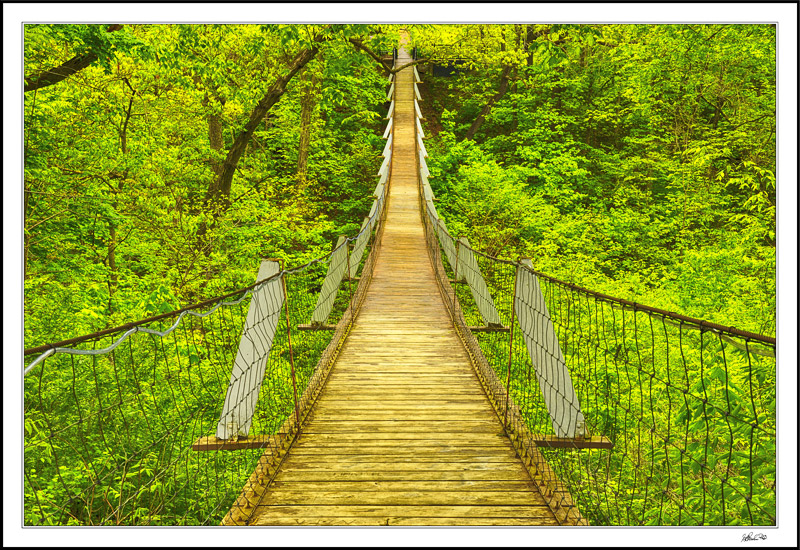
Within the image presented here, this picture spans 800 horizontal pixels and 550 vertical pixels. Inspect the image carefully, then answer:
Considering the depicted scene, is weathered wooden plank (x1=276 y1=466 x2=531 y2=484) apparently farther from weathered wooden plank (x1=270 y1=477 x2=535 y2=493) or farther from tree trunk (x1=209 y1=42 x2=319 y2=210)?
tree trunk (x1=209 y1=42 x2=319 y2=210)

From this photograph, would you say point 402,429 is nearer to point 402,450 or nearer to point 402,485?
point 402,450

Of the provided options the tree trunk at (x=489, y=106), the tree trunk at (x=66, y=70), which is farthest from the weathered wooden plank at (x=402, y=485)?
the tree trunk at (x=489, y=106)

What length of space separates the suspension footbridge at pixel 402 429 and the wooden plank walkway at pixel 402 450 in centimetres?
1

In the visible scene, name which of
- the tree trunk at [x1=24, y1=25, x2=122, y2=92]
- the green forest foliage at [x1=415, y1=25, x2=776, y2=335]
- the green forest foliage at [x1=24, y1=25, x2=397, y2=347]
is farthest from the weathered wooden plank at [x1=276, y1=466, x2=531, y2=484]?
the green forest foliage at [x1=415, y1=25, x2=776, y2=335]

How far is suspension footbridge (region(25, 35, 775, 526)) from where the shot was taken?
1961mm

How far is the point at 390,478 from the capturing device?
219 cm

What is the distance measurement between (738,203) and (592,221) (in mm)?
3752

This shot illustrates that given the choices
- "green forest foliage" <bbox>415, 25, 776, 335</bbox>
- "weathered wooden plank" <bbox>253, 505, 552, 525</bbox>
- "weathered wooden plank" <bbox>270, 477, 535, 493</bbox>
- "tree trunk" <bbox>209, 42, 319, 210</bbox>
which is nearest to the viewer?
"weathered wooden plank" <bbox>253, 505, 552, 525</bbox>

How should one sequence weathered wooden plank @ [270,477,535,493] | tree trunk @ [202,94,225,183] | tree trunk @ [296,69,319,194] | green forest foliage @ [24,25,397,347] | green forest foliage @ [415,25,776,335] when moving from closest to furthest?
weathered wooden plank @ [270,477,535,493] → green forest foliage @ [24,25,397,347] → green forest foliage @ [415,25,776,335] → tree trunk @ [202,94,225,183] → tree trunk @ [296,69,319,194]

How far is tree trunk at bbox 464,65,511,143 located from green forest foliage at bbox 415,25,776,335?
68 millimetres

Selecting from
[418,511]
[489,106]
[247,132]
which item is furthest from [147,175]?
[489,106]

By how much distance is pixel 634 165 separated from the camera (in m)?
12.3

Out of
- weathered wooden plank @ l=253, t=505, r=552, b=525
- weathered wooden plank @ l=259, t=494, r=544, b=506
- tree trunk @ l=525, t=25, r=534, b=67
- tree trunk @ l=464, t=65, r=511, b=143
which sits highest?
tree trunk @ l=525, t=25, r=534, b=67

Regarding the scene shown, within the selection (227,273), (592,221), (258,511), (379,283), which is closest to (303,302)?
(227,273)
